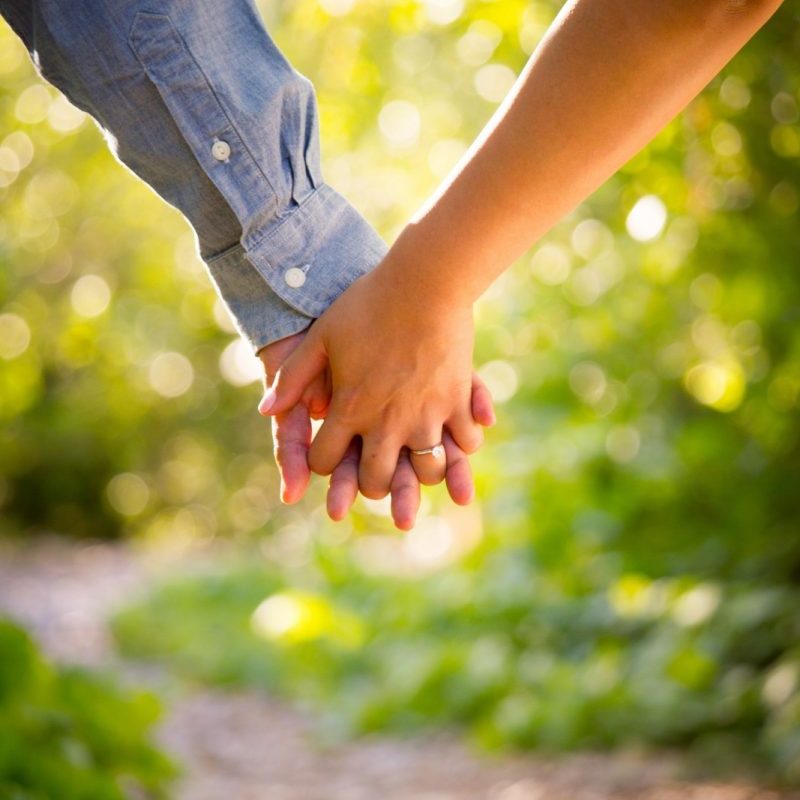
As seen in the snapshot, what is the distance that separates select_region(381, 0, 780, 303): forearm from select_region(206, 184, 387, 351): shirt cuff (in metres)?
0.13

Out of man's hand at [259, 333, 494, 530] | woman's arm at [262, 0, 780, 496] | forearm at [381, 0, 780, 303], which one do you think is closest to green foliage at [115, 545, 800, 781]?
man's hand at [259, 333, 494, 530]

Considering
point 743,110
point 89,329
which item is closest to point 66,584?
point 89,329

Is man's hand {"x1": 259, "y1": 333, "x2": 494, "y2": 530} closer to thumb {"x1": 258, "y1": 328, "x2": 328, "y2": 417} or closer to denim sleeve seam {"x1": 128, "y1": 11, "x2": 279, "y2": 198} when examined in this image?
thumb {"x1": 258, "y1": 328, "x2": 328, "y2": 417}

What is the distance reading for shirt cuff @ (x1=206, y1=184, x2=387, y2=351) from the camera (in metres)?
1.48

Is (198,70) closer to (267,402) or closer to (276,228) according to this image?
(276,228)

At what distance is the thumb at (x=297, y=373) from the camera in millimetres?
1473

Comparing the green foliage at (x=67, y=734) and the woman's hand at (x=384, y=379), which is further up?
the woman's hand at (x=384, y=379)

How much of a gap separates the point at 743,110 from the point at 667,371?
39.5 inches

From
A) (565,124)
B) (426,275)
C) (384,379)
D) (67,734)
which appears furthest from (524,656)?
(565,124)

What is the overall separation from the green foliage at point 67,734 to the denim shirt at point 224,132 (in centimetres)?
77

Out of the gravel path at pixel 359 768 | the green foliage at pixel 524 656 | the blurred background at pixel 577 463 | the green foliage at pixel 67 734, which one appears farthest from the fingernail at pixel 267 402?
the green foliage at pixel 524 656

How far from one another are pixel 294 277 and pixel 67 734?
0.96m

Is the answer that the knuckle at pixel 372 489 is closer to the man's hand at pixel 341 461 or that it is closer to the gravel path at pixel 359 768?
the man's hand at pixel 341 461

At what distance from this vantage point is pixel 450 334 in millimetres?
1406
